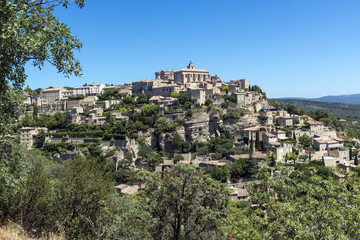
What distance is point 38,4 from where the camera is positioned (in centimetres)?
575

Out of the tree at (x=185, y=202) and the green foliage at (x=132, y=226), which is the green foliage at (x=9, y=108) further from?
the tree at (x=185, y=202)

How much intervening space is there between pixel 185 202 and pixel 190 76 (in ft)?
206

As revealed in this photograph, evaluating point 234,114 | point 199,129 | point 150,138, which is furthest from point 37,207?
point 234,114

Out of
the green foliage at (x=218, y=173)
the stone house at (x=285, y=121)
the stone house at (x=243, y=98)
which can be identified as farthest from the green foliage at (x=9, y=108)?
the stone house at (x=243, y=98)

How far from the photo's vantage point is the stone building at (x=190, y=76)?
228 ft

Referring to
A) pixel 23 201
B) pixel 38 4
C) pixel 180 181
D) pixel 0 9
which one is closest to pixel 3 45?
pixel 0 9

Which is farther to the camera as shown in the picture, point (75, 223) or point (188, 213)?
point (75, 223)

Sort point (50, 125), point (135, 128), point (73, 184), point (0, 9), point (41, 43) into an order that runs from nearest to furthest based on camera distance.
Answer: point (0, 9)
point (41, 43)
point (73, 184)
point (135, 128)
point (50, 125)

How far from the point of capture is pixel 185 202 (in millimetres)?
9516

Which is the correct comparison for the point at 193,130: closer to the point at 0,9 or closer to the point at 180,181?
the point at 180,181

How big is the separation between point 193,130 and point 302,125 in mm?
21346

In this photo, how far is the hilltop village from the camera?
40.4 metres

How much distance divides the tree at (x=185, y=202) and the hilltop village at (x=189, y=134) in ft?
75.3

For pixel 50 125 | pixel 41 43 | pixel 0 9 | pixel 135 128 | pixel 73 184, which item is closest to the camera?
pixel 0 9
